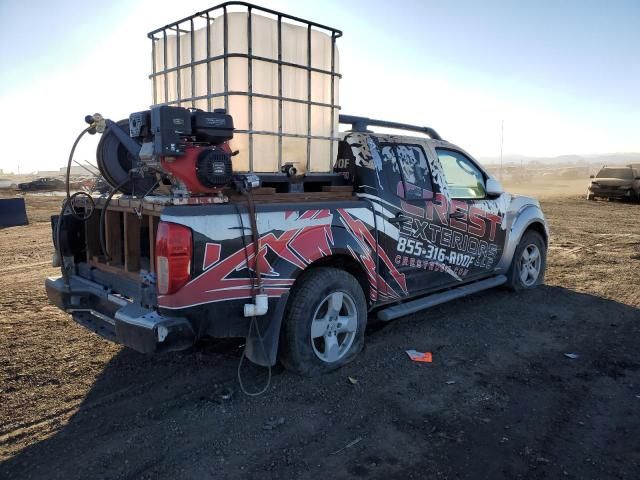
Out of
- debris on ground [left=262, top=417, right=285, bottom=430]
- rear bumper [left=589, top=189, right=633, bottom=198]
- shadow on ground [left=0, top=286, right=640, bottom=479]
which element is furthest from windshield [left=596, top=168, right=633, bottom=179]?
debris on ground [left=262, top=417, right=285, bottom=430]

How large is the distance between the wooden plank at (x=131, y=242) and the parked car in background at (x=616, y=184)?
22310 millimetres

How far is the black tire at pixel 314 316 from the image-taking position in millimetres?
3758

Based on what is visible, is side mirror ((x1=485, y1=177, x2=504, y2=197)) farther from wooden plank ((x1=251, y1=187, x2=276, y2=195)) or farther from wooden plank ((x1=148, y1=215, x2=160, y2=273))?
wooden plank ((x1=148, y1=215, x2=160, y2=273))

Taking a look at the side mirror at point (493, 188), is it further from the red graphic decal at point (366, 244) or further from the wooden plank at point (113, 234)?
the wooden plank at point (113, 234)

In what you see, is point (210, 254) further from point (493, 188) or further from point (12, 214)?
point (12, 214)

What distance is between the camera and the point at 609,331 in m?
5.15

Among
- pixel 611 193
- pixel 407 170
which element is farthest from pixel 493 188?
pixel 611 193

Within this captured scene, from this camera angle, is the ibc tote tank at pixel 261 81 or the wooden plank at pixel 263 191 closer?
the wooden plank at pixel 263 191

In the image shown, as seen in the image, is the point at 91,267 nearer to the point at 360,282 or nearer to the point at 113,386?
the point at 113,386

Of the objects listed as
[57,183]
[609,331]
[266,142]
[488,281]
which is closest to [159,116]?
[266,142]

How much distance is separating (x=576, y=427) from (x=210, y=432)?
7.79 feet

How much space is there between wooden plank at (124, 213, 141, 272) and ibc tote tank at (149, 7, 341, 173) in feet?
3.16

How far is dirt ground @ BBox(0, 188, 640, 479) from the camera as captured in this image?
Result: 287 cm

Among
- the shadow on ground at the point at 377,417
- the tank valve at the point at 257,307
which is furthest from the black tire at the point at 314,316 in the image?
the tank valve at the point at 257,307
